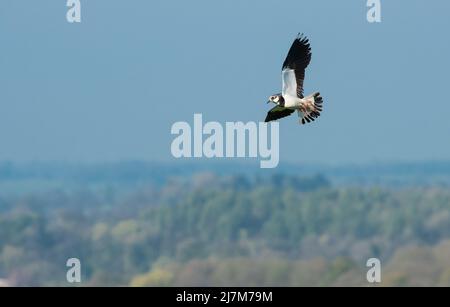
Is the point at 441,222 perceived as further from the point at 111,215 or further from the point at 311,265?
the point at 111,215

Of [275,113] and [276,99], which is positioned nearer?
[276,99]

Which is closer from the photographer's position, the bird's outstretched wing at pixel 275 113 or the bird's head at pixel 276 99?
the bird's head at pixel 276 99

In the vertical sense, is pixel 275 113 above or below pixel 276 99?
below

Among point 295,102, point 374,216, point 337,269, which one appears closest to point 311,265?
point 337,269

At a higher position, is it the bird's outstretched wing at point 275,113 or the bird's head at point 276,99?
the bird's head at point 276,99
